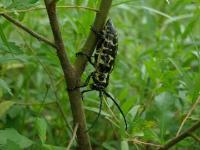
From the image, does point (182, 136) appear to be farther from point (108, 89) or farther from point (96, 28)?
point (108, 89)

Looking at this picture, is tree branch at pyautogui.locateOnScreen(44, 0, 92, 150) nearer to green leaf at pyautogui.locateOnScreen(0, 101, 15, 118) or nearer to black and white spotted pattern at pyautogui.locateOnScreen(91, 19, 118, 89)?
black and white spotted pattern at pyautogui.locateOnScreen(91, 19, 118, 89)

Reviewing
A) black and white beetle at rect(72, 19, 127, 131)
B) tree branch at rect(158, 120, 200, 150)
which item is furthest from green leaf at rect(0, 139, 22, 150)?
tree branch at rect(158, 120, 200, 150)

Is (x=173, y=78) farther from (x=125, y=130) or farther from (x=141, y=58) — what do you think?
(x=141, y=58)

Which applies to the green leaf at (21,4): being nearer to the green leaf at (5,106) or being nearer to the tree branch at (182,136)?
the green leaf at (5,106)

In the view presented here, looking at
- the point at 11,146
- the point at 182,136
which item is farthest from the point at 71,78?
the point at 182,136

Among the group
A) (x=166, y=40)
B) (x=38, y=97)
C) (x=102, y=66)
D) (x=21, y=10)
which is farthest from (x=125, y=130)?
(x=166, y=40)

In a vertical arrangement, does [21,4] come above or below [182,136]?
above
